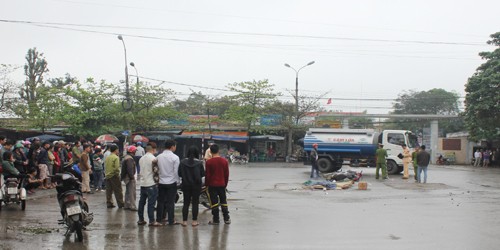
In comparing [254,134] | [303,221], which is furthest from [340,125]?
[303,221]

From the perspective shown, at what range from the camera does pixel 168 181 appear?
9.81 metres

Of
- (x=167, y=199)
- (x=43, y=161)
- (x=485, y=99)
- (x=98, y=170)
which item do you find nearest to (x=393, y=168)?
(x=485, y=99)

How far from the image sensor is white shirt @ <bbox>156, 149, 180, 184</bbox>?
980 cm

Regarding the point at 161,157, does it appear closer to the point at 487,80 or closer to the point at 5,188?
the point at 5,188

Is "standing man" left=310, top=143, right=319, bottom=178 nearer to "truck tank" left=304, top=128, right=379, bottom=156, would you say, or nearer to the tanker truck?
the tanker truck

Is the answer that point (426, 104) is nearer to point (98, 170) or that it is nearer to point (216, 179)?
point (98, 170)

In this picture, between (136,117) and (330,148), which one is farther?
(136,117)

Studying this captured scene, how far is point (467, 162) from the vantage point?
154ft

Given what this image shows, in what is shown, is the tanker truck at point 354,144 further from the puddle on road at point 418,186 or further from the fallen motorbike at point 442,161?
the fallen motorbike at point 442,161

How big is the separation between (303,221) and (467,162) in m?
40.8

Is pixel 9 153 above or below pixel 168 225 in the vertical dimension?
above

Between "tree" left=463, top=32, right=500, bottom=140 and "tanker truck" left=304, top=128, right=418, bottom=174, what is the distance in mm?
13653

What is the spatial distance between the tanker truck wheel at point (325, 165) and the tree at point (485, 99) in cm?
1665

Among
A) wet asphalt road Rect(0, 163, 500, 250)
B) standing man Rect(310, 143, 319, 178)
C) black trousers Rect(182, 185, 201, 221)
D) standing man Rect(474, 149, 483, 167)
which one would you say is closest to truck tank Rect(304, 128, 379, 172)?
standing man Rect(310, 143, 319, 178)
